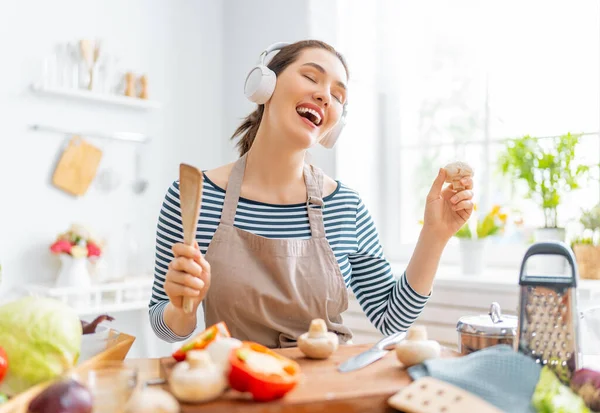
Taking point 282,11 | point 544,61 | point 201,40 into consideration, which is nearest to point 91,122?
point 201,40

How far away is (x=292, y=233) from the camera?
4.60ft

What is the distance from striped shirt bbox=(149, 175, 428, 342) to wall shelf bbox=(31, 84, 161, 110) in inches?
42.2

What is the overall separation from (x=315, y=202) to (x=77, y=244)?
1176 mm

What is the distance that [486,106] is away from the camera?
245cm

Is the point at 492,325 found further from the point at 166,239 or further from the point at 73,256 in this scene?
the point at 73,256

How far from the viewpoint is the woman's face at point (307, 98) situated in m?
1.32

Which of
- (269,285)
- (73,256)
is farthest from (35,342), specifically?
(73,256)

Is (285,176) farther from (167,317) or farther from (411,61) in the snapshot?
(411,61)

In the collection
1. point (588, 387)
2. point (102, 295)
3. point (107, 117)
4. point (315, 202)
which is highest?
point (107, 117)

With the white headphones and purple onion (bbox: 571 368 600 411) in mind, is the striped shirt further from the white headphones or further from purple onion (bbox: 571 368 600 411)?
purple onion (bbox: 571 368 600 411)

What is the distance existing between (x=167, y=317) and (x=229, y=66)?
194 cm

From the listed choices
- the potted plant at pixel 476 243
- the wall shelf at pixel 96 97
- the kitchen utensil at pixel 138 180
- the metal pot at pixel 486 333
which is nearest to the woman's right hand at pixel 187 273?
the metal pot at pixel 486 333

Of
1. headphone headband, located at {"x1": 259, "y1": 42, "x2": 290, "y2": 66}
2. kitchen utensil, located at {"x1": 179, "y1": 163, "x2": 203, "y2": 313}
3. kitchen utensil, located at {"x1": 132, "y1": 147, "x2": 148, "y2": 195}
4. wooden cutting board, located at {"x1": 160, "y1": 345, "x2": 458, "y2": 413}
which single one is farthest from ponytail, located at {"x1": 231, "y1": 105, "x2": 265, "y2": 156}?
kitchen utensil, located at {"x1": 132, "y1": 147, "x2": 148, "y2": 195}

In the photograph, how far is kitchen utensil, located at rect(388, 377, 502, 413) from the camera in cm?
67
